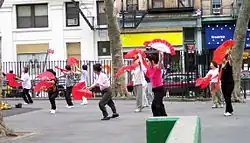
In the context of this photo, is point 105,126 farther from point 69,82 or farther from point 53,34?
point 53,34

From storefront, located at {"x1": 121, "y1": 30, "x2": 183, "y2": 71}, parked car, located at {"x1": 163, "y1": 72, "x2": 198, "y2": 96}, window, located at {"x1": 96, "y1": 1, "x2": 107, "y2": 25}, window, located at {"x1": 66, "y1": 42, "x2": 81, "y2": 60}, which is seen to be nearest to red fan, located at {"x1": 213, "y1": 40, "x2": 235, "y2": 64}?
parked car, located at {"x1": 163, "y1": 72, "x2": 198, "y2": 96}

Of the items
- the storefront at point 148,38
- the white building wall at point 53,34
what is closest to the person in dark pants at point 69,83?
the storefront at point 148,38

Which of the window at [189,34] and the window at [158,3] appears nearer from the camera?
the window at [189,34]

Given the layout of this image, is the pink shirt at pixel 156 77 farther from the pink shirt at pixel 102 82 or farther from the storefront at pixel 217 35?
the storefront at pixel 217 35

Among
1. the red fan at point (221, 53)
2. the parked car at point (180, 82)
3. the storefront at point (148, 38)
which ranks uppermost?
the storefront at point (148, 38)

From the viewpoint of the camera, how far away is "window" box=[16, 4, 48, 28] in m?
41.0

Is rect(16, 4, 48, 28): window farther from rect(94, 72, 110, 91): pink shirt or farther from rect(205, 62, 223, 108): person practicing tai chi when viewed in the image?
rect(94, 72, 110, 91): pink shirt

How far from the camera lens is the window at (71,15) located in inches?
1597

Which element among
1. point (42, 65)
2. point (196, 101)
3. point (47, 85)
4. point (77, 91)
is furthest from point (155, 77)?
point (42, 65)

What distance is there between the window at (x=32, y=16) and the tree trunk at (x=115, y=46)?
1337 cm

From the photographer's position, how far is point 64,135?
524 inches

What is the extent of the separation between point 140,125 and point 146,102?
5862 millimetres

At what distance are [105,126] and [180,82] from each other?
42.6 ft

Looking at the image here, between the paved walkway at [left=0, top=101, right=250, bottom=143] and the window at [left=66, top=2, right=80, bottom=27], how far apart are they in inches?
829
